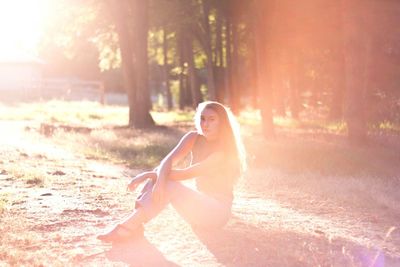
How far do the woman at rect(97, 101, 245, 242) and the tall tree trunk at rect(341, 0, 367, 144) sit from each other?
1041 centimetres

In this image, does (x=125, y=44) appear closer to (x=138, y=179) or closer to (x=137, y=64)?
(x=137, y=64)

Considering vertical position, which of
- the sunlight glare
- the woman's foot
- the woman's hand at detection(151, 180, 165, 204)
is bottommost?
the woman's foot

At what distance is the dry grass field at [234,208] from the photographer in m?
5.80

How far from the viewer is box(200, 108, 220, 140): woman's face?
19.8ft

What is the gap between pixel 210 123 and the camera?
6.06 meters

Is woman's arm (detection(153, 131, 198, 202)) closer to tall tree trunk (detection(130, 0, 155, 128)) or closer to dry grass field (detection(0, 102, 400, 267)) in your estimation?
dry grass field (detection(0, 102, 400, 267))

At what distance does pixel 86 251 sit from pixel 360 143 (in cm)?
1185

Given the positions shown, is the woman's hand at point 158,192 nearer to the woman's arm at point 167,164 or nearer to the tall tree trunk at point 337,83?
the woman's arm at point 167,164

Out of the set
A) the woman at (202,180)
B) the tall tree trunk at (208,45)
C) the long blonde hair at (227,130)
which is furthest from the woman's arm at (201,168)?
the tall tree trunk at (208,45)

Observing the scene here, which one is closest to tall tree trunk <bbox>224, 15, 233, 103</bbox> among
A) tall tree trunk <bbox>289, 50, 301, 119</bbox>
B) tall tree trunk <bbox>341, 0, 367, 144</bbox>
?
tall tree trunk <bbox>289, 50, 301, 119</bbox>

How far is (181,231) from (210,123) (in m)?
1.40

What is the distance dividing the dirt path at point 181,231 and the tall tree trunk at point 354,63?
6.48 m

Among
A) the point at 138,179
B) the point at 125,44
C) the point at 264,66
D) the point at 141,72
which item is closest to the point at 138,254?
the point at 138,179

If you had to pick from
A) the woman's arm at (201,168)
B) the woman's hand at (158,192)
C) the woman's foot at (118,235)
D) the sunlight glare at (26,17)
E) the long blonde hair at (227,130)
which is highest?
the sunlight glare at (26,17)
